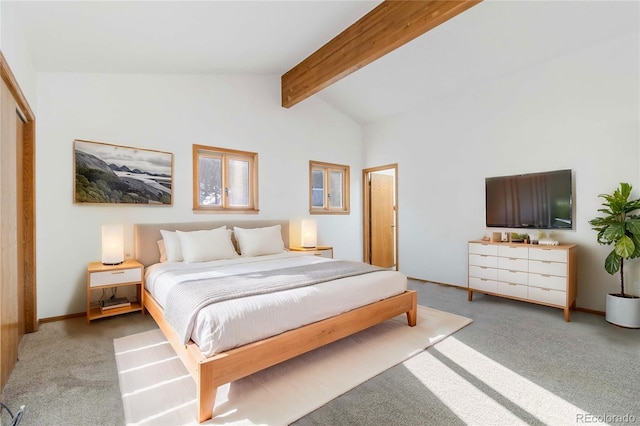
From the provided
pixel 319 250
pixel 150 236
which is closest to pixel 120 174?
pixel 150 236

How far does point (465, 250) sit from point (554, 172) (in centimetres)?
148

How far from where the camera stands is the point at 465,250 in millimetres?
4434

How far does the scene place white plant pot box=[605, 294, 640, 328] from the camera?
2.88 metres

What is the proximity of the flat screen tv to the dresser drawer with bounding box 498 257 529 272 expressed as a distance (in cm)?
53

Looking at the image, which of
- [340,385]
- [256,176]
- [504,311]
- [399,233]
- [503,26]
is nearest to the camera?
[340,385]

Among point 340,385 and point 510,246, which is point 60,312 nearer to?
point 340,385

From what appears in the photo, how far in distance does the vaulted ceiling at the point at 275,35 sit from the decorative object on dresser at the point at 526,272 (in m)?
2.23

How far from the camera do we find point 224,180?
436 cm

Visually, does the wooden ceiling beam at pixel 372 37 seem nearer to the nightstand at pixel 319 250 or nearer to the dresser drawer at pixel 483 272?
the nightstand at pixel 319 250

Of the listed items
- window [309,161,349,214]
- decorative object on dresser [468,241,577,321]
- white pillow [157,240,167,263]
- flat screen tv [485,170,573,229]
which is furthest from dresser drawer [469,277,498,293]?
white pillow [157,240,167,263]

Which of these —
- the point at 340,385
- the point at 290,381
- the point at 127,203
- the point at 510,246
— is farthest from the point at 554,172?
the point at 127,203

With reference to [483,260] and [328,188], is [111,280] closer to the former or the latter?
[328,188]

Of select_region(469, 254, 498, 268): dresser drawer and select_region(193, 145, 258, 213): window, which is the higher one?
select_region(193, 145, 258, 213): window

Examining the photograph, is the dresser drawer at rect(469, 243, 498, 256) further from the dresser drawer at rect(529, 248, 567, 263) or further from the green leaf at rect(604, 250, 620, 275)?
the green leaf at rect(604, 250, 620, 275)
